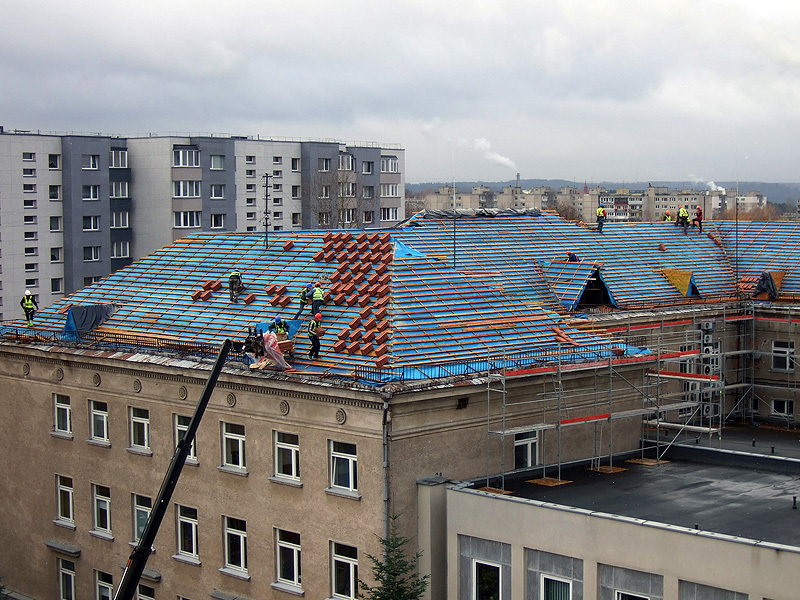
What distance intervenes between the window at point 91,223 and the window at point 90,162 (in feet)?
11.8

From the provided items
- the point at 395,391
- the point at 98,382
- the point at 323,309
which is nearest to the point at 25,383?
the point at 98,382

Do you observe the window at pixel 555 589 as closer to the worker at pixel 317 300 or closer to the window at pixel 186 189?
the worker at pixel 317 300

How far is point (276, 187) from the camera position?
93.4 metres

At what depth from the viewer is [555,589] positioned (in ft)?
82.4

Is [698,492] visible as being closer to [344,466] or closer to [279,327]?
[344,466]

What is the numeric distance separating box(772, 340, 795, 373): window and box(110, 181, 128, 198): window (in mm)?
54963

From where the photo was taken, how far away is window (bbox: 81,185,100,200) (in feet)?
266

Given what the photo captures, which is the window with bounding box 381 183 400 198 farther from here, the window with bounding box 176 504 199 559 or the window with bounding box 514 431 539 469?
the window with bounding box 514 431 539 469

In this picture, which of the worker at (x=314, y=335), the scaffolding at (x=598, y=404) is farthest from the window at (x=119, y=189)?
the worker at (x=314, y=335)

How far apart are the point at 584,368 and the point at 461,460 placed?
479 centimetres

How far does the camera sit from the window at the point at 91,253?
81375 mm

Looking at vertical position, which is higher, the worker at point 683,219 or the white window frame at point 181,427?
the worker at point 683,219

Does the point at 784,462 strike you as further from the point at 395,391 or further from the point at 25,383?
the point at 25,383

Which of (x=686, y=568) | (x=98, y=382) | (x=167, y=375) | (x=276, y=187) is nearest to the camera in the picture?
(x=686, y=568)
